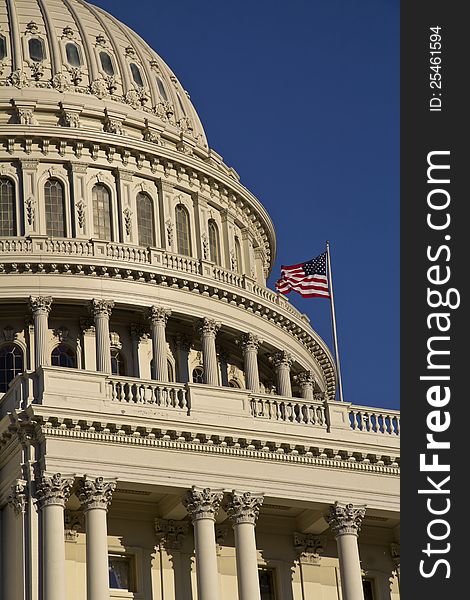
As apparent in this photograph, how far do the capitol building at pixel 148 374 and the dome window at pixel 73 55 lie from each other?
0.12 meters

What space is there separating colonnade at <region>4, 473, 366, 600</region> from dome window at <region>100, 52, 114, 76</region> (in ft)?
103

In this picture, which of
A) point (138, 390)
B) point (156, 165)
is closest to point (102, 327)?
point (156, 165)

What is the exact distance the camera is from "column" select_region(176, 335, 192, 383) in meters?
70.8

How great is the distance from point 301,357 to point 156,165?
11103mm

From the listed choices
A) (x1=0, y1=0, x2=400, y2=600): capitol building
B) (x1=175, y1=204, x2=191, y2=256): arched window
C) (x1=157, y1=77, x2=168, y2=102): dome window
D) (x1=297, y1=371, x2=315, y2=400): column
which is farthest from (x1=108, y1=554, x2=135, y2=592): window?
(x1=157, y1=77, x2=168, y2=102): dome window

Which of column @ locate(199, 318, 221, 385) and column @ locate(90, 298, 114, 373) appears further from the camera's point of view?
column @ locate(199, 318, 221, 385)

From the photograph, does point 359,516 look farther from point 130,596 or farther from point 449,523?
point 449,523

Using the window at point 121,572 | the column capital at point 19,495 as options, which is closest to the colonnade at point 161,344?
the window at point 121,572

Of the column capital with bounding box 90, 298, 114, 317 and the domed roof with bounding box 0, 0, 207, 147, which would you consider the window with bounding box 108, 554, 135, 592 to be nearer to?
the column capital with bounding box 90, 298, 114, 317

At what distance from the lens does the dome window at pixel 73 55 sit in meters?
77.8

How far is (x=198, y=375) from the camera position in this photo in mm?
71438

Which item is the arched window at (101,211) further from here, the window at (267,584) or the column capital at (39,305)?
the window at (267,584)

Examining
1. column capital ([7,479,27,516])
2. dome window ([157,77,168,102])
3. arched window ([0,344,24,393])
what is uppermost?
dome window ([157,77,168,102])

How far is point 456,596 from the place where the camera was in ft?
94.4
